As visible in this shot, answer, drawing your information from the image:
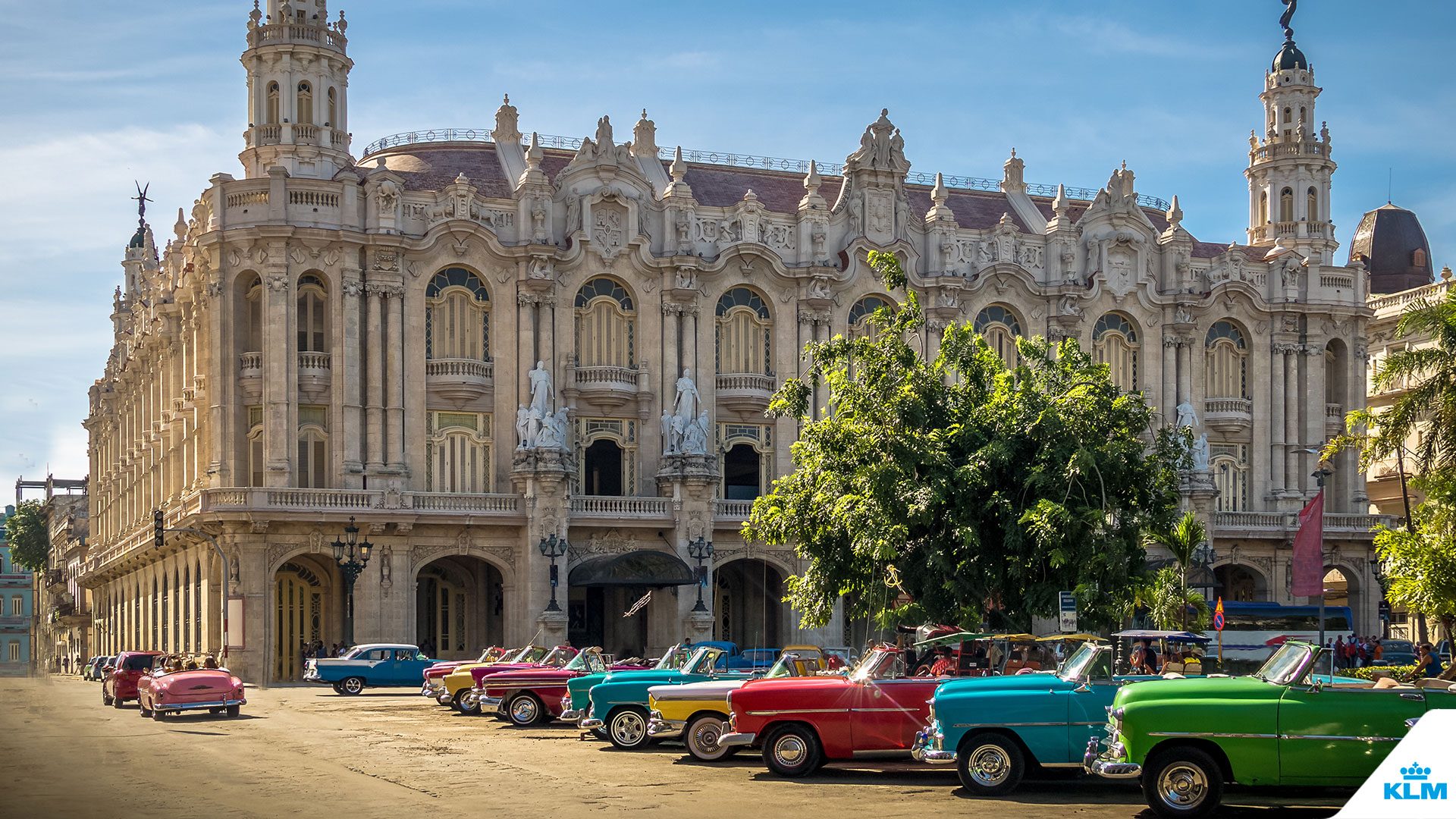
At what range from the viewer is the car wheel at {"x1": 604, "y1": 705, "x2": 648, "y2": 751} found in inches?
1170

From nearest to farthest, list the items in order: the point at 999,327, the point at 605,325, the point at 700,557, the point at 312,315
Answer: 1. the point at 312,315
2. the point at 700,557
3. the point at 605,325
4. the point at 999,327

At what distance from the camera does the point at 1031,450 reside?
37.1 meters

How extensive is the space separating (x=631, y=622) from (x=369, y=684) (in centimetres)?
1676

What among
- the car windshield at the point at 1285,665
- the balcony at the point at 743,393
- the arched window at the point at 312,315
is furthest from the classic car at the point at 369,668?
the car windshield at the point at 1285,665

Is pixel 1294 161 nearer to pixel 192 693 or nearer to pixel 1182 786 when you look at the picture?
pixel 192 693

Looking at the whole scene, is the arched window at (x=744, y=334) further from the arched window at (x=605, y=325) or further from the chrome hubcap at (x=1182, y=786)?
the chrome hubcap at (x=1182, y=786)

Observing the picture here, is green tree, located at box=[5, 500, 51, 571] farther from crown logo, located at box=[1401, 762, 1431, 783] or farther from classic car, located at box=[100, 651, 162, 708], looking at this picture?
crown logo, located at box=[1401, 762, 1431, 783]

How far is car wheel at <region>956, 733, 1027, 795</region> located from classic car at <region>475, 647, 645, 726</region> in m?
13.0

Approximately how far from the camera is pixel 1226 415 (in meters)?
72.9

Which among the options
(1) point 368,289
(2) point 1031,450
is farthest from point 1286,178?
→ (2) point 1031,450

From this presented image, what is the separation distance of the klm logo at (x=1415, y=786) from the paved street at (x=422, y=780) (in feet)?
→ 24.9

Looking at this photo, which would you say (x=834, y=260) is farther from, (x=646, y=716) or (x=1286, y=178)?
(x=646, y=716)

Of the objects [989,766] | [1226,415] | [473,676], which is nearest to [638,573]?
[473,676]

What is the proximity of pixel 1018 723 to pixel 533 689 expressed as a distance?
14315 mm
